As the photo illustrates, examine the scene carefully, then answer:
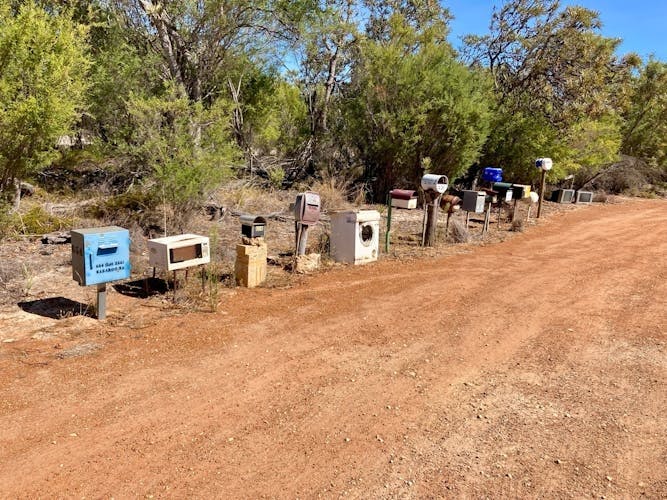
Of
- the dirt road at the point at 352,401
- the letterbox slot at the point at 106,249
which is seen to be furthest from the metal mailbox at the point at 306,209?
the letterbox slot at the point at 106,249

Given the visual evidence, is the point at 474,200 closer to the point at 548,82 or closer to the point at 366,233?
the point at 366,233

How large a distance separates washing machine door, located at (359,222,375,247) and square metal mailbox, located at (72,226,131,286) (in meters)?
3.52

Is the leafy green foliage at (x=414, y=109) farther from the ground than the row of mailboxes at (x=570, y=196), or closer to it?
farther from the ground

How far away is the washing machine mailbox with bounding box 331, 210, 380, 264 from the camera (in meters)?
7.52

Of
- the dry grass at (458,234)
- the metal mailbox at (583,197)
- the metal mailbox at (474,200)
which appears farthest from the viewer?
the metal mailbox at (583,197)

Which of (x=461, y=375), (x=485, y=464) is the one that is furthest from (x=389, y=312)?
(x=485, y=464)

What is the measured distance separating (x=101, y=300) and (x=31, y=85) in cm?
356

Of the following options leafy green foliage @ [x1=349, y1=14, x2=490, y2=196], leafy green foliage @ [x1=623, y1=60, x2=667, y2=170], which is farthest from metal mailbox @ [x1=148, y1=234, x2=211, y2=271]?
leafy green foliage @ [x1=623, y1=60, x2=667, y2=170]

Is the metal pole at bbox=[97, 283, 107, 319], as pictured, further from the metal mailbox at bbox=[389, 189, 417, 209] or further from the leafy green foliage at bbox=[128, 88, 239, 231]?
the metal mailbox at bbox=[389, 189, 417, 209]

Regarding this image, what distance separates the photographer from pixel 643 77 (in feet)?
67.9

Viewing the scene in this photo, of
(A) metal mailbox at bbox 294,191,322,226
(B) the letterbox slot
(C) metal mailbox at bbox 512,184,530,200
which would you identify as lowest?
(B) the letterbox slot

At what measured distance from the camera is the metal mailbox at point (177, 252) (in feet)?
17.4

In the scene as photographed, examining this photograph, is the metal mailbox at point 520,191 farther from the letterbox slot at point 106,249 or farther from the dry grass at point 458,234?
the letterbox slot at point 106,249

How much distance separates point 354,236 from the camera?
24.7 ft
